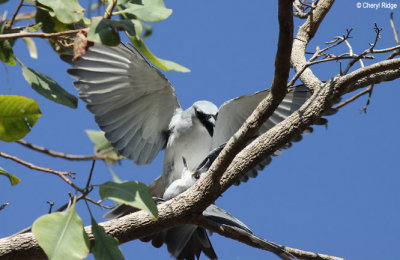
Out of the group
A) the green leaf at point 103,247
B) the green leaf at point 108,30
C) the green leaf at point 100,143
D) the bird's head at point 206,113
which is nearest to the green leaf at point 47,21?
the green leaf at point 108,30

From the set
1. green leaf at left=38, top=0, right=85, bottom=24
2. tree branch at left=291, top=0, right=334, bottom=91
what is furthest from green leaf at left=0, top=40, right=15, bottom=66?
tree branch at left=291, top=0, right=334, bottom=91

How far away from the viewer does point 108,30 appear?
147cm

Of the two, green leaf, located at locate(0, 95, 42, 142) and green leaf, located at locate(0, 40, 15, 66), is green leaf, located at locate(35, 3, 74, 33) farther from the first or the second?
green leaf, located at locate(0, 95, 42, 142)

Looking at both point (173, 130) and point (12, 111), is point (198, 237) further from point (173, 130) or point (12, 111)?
point (12, 111)

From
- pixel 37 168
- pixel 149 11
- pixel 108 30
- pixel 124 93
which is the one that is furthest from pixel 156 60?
pixel 124 93

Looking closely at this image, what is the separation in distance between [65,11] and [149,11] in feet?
0.92

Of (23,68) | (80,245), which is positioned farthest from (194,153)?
(80,245)

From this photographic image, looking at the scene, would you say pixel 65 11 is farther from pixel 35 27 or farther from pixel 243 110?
pixel 243 110

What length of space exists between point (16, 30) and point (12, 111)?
19.0 inches

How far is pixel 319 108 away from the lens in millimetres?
1990

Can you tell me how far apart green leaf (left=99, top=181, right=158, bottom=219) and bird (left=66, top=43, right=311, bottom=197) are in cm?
124

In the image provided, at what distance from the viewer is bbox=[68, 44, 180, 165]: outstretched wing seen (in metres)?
2.72

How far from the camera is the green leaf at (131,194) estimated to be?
1450 millimetres

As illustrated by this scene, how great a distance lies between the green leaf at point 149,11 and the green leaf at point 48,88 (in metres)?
0.39
